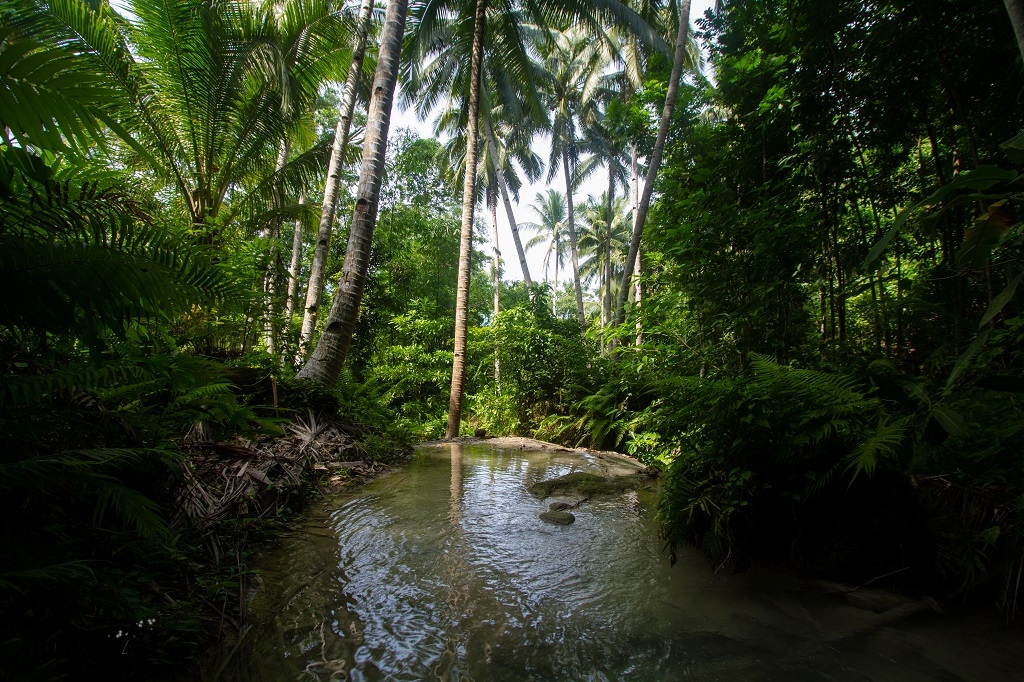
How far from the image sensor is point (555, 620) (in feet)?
5.97

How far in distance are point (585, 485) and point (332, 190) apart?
20.2 ft

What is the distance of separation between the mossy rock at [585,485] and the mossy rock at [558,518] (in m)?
0.51

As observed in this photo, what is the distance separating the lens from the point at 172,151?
6277 mm

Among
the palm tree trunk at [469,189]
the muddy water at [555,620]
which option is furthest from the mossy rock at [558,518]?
the palm tree trunk at [469,189]

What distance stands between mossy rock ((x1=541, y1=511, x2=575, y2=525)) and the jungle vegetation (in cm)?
69

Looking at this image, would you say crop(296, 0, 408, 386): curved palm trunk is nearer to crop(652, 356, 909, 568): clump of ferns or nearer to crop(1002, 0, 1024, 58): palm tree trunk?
crop(652, 356, 909, 568): clump of ferns

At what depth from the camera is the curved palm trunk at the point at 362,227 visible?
194 inches

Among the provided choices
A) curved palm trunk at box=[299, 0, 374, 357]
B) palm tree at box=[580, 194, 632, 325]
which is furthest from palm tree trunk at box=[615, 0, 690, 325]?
palm tree at box=[580, 194, 632, 325]

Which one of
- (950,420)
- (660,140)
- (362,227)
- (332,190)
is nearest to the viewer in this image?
(950,420)

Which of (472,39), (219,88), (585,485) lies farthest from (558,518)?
(472,39)

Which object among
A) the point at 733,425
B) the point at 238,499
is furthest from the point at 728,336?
the point at 238,499

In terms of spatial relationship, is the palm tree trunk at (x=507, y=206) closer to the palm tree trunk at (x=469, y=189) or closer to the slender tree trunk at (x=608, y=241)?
the slender tree trunk at (x=608, y=241)

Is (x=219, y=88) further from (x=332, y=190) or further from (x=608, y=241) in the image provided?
→ (x=608, y=241)

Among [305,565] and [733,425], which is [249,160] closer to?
[305,565]
